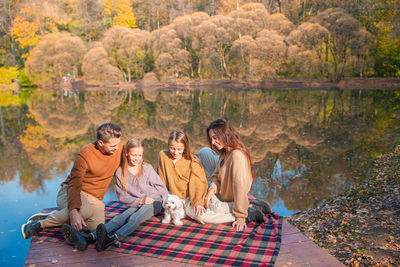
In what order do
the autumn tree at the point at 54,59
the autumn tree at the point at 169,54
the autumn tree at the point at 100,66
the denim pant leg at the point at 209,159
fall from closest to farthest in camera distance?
the denim pant leg at the point at 209,159, the autumn tree at the point at 169,54, the autumn tree at the point at 100,66, the autumn tree at the point at 54,59

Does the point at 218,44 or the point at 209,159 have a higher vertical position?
the point at 218,44

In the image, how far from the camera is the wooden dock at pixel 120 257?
2.80m

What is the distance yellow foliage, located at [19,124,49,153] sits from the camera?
31.2 feet

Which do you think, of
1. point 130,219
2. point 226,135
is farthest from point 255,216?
point 130,219

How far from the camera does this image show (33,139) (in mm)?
10555

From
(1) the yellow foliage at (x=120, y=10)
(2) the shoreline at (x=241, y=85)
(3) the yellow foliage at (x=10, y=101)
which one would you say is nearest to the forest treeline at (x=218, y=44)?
(2) the shoreline at (x=241, y=85)

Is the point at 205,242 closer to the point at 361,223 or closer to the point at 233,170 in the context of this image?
the point at 233,170

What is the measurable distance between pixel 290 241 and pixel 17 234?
11.5 ft

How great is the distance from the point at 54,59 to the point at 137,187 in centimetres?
3783

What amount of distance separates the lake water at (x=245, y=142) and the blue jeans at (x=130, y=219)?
3.99 ft

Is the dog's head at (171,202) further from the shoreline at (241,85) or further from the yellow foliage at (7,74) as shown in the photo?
the yellow foliage at (7,74)

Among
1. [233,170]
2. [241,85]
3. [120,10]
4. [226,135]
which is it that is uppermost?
[120,10]

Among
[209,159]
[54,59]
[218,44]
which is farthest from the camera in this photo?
[54,59]

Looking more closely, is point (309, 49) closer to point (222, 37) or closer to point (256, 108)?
point (222, 37)
